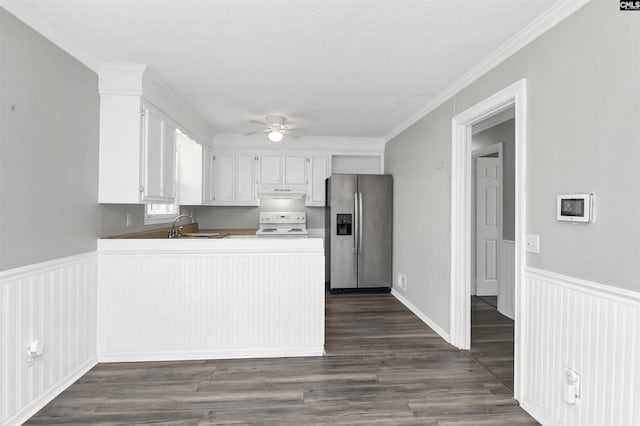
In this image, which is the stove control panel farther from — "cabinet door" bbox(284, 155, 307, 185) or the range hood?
"cabinet door" bbox(284, 155, 307, 185)

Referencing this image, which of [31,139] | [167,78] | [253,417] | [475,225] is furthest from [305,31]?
[475,225]

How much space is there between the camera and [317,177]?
5625 millimetres

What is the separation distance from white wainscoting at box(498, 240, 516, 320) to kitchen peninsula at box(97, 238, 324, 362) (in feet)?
8.29

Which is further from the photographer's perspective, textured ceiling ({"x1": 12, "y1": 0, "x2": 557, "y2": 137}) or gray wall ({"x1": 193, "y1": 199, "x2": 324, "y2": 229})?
gray wall ({"x1": 193, "y1": 199, "x2": 324, "y2": 229})

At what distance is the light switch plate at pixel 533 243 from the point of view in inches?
85.0

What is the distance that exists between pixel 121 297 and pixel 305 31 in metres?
2.49

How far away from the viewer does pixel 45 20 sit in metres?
2.14

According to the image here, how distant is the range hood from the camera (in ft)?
18.1

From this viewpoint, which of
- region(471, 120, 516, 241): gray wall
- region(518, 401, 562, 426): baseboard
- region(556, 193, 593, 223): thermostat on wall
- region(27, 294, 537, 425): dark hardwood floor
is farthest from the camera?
region(471, 120, 516, 241): gray wall

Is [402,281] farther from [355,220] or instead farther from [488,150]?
[488,150]

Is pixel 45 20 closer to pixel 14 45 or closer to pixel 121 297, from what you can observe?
pixel 14 45

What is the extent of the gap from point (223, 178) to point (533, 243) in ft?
14.4

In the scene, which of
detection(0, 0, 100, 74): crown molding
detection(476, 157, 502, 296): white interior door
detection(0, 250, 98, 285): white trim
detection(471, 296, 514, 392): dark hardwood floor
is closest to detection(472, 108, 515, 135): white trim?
detection(476, 157, 502, 296): white interior door

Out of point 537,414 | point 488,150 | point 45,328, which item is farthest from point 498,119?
point 45,328
